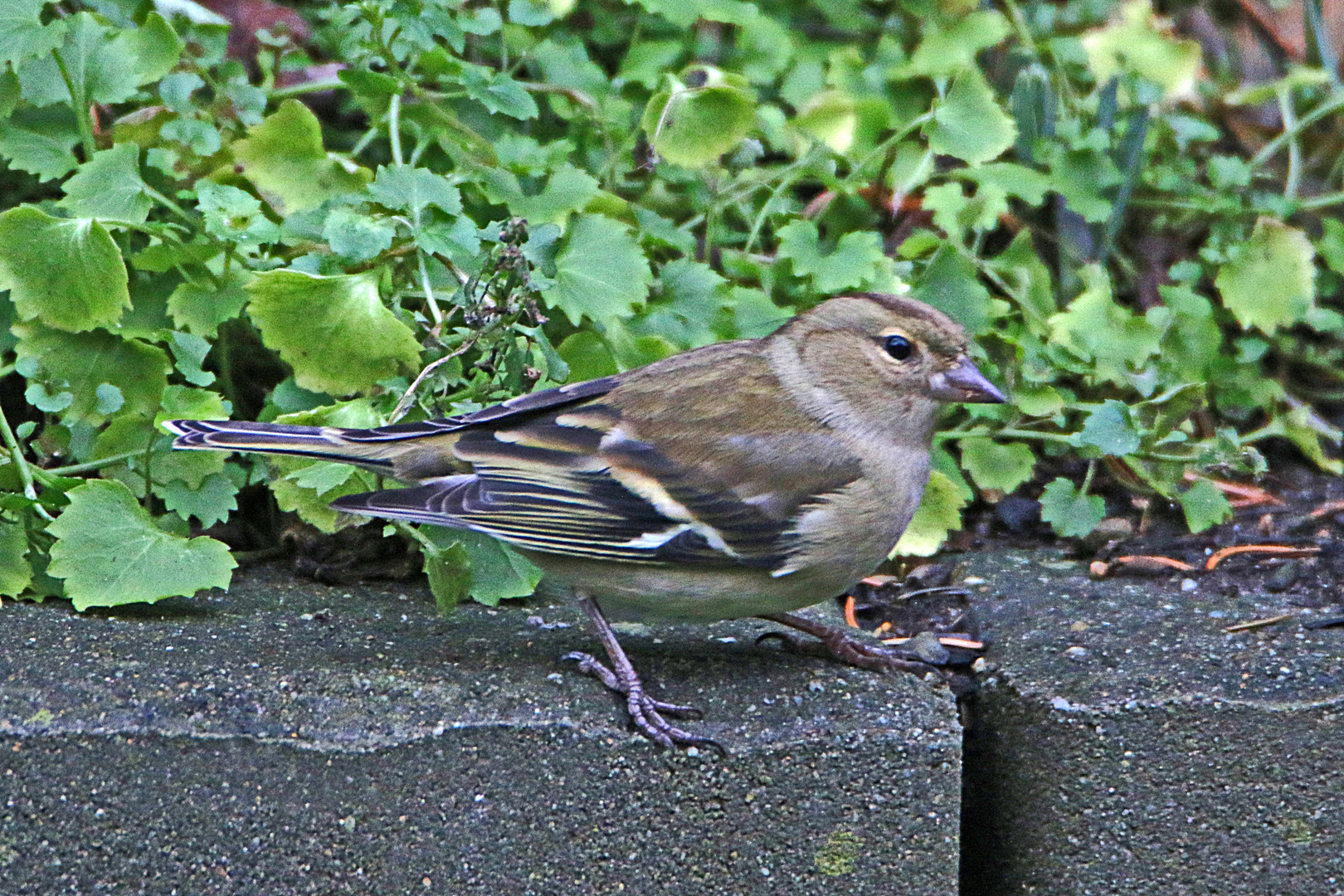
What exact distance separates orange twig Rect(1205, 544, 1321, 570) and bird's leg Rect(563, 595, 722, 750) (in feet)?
4.87

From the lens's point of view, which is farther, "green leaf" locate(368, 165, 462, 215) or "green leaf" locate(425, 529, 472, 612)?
"green leaf" locate(368, 165, 462, 215)

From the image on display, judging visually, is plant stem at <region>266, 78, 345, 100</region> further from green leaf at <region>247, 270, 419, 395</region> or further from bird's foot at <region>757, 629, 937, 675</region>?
bird's foot at <region>757, 629, 937, 675</region>

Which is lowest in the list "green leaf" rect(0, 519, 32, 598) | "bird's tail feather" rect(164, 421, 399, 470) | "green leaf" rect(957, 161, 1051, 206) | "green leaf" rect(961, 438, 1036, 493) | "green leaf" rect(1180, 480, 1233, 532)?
"green leaf" rect(0, 519, 32, 598)

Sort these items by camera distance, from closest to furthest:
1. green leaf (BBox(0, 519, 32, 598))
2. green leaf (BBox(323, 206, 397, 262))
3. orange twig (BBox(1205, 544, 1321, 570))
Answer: green leaf (BBox(0, 519, 32, 598))
green leaf (BBox(323, 206, 397, 262))
orange twig (BBox(1205, 544, 1321, 570))

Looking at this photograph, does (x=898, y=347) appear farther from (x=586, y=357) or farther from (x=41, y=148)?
(x=41, y=148)

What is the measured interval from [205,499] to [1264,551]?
2.43 metres

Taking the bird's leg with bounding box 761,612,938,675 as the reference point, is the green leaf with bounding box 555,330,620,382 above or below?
above

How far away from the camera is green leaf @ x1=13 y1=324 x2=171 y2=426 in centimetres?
326

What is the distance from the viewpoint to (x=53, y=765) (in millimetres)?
2410

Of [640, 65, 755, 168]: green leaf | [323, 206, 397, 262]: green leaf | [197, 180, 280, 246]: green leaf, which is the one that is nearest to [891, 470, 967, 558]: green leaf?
[640, 65, 755, 168]: green leaf

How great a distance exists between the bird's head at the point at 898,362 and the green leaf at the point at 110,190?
1.55 meters

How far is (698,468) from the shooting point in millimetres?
2844

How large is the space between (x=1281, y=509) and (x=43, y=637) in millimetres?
2916

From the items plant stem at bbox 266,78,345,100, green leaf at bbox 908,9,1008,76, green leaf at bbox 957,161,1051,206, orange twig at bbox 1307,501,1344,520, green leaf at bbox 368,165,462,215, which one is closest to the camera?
green leaf at bbox 368,165,462,215
